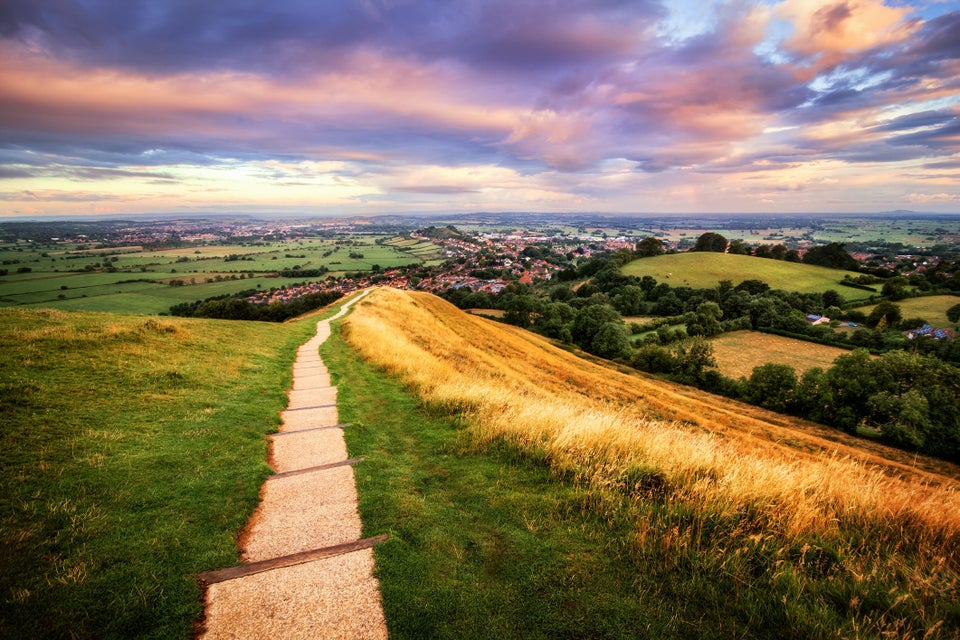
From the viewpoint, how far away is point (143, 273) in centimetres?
9412

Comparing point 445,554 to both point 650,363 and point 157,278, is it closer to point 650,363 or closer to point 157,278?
point 650,363

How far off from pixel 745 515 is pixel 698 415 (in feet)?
84.3

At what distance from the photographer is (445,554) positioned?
4.85m

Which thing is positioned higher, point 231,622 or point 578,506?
point 231,622

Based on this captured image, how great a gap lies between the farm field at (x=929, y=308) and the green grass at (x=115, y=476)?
3633 inches

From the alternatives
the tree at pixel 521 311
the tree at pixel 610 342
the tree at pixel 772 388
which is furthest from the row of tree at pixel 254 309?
the tree at pixel 772 388

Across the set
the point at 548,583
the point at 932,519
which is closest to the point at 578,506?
the point at 548,583

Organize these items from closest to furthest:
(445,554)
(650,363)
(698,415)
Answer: (445,554) → (698,415) → (650,363)

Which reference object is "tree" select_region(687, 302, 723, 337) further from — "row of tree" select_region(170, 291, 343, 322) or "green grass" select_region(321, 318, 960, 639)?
"green grass" select_region(321, 318, 960, 639)

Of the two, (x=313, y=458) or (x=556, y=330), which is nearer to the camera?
(x=313, y=458)

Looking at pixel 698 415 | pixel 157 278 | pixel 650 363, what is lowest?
pixel 650 363

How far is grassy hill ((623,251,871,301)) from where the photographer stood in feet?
270

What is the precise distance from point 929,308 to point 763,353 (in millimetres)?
39323

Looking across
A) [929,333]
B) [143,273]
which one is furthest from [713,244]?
[143,273]
